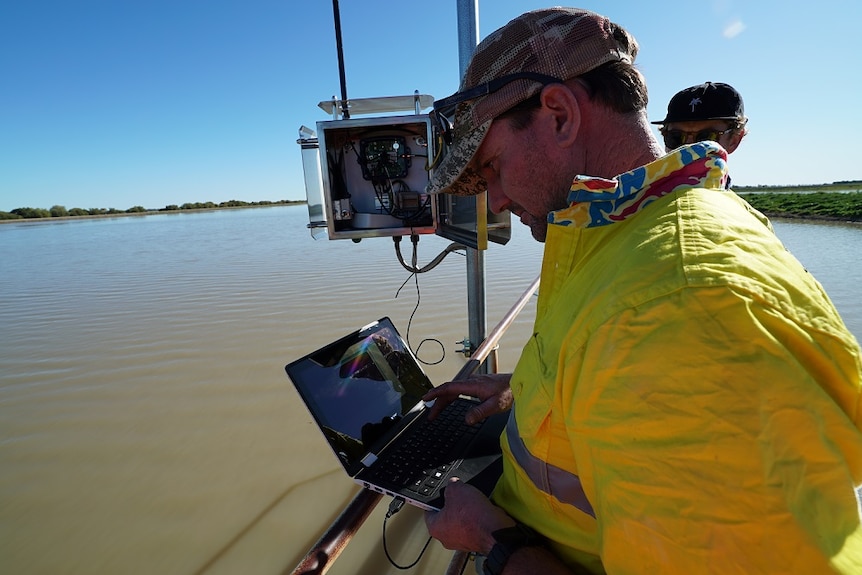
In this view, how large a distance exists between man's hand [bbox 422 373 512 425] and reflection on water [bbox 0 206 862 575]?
1368 millimetres

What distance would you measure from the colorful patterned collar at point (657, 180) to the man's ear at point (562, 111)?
206 mm

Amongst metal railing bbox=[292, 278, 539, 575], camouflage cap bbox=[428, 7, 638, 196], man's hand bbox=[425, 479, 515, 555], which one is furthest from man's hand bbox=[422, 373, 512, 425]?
camouflage cap bbox=[428, 7, 638, 196]

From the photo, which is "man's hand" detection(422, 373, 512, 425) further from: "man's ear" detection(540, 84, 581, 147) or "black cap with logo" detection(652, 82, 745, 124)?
"black cap with logo" detection(652, 82, 745, 124)

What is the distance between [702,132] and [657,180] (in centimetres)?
269

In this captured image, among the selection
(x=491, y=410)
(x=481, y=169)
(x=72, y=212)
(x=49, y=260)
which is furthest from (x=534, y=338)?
(x=72, y=212)

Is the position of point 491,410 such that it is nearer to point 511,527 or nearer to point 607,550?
point 511,527

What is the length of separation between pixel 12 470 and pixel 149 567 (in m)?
1.94

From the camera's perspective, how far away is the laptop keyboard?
1.38 meters

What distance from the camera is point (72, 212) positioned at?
52188mm

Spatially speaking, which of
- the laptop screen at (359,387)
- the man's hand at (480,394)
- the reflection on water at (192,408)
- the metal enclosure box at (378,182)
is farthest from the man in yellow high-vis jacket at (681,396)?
the reflection on water at (192,408)

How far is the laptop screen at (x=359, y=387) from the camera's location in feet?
5.14

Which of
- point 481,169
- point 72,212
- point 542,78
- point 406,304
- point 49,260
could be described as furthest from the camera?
point 72,212

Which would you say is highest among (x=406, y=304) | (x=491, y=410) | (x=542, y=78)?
(x=542, y=78)

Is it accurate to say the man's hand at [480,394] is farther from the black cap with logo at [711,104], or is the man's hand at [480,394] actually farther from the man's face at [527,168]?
the black cap with logo at [711,104]
